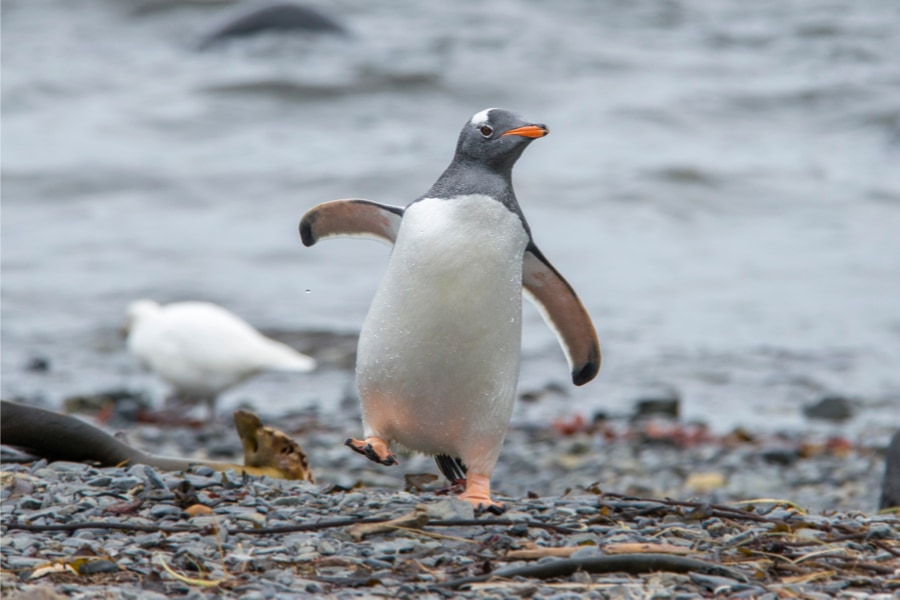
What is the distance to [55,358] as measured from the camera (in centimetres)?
1266

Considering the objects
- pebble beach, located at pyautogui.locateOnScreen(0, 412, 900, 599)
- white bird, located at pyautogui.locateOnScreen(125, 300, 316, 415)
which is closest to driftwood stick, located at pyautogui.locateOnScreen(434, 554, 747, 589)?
pebble beach, located at pyautogui.locateOnScreen(0, 412, 900, 599)

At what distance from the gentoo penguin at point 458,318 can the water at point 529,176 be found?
6375 mm

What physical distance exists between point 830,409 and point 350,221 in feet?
23.7

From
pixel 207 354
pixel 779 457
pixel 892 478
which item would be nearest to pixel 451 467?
pixel 892 478

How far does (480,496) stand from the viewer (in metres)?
4.39

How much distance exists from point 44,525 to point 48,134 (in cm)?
1934

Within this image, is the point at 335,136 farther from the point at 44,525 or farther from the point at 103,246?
the point at 44,525

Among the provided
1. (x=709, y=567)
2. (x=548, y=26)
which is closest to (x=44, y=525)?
(x=709, y=567)

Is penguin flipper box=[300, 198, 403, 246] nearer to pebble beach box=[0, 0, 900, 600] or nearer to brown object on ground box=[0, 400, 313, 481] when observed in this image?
brown object on ground box=[0, 400, 313, 481]

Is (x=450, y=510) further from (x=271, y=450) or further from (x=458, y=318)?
(x=271, y=450)

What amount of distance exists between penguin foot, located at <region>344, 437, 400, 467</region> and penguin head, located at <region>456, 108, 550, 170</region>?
1.04 m

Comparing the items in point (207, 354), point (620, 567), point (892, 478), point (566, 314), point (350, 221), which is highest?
point (350, 221)

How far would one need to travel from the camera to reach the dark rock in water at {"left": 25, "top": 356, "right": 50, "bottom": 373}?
1195 cm

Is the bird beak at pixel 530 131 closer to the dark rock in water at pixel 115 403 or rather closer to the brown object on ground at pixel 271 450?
the brown object on ground at pixel 271 450
